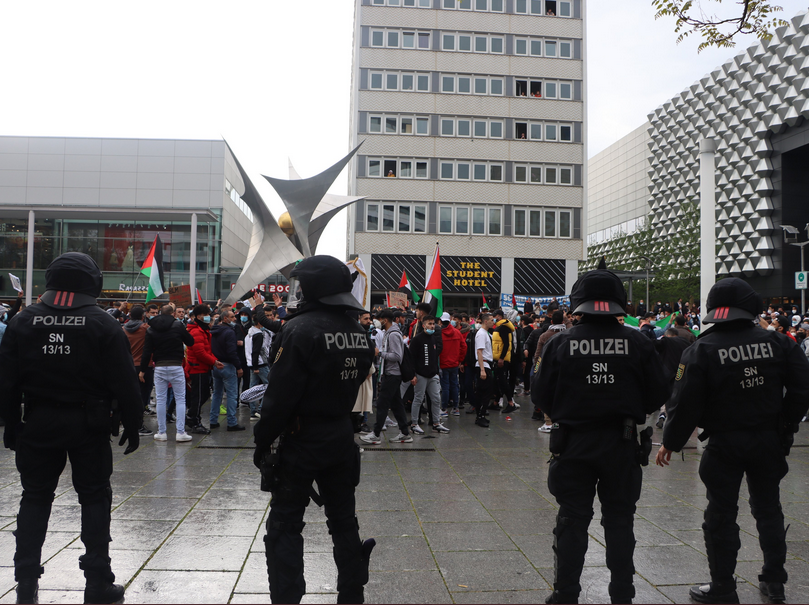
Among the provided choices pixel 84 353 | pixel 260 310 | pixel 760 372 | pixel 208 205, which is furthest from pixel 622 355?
pixel 208 205

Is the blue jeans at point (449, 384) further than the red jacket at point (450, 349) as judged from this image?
Yes

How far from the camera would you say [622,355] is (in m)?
3.56

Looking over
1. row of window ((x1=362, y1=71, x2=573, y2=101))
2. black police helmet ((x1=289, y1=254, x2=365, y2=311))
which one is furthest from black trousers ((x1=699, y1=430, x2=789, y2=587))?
row of window ((x1=362, y1=71, x2=573, y2=101))

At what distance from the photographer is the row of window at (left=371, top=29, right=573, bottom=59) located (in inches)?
1531

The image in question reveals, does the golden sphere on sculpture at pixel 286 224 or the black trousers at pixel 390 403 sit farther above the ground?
the golden sphere on sculpture at pixel 286 224

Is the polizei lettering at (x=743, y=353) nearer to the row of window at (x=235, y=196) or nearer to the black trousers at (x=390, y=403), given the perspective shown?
the black trousers at (x=390, y=403)

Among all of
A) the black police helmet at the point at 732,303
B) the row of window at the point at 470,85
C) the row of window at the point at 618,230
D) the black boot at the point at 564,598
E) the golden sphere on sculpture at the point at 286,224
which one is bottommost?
the black boot at the point at 564,598

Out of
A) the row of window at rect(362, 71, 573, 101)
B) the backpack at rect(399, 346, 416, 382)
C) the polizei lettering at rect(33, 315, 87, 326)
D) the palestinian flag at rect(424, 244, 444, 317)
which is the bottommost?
the backpack at rect(399, 346, 416, 382)

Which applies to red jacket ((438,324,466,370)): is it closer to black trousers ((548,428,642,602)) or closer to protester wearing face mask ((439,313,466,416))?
protester wearing face mask ((439,313,466,416))

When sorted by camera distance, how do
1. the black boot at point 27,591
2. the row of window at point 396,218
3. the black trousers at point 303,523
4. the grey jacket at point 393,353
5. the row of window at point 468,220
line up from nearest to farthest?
the black trousers at point 303,523, the black boot at point 27,591, the grey jacket at point 393,353, the row of window at point 396,218, the row of window at point 468,220

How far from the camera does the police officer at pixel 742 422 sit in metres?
3.72

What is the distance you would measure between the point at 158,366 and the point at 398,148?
31.5 meters

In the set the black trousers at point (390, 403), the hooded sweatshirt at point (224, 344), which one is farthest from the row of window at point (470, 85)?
the black trousers at point (390, 403)

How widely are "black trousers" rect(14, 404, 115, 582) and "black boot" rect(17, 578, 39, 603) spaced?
0.09 feet
